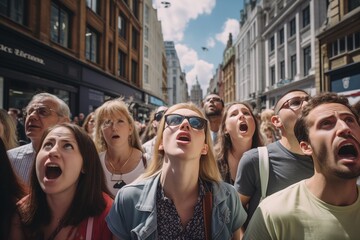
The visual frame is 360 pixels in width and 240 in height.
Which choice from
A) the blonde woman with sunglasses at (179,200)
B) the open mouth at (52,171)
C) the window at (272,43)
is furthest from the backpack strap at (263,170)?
the window at (272,43)

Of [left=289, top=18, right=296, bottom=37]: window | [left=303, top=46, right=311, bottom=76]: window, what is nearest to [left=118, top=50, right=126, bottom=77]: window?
[left=303, top=46, right=311, bottom=76]: window

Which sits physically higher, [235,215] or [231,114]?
[231,114]

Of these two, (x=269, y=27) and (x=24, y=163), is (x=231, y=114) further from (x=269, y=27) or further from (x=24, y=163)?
(x=269, y=27)

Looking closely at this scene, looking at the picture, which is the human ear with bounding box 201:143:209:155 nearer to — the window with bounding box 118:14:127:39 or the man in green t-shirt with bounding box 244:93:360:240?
the man in green t-shirt with bounding box 244:93:360:240

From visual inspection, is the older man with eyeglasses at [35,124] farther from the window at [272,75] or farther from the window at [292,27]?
the window at [272,75]

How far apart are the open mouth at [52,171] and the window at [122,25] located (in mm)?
22107

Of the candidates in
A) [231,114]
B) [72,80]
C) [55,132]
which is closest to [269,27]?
[72,80]

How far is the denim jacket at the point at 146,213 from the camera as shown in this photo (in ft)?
5.70

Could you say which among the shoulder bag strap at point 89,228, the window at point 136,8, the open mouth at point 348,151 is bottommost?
the shoulder bag strap at point 89,228

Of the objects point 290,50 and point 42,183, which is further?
point 290,50

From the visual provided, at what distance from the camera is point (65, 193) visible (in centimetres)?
197

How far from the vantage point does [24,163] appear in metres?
3.02

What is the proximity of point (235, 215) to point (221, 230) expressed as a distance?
0.76 feet

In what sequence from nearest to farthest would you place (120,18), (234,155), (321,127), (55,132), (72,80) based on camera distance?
(321,127), (55,132), (234,155), (72,80), (120,18)
